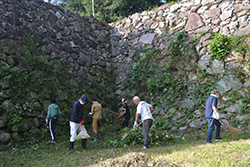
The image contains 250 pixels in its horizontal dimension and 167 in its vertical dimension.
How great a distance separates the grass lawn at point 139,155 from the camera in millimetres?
3686

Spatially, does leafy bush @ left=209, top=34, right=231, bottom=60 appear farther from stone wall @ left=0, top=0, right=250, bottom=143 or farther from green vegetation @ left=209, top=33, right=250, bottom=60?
stone wall @ left=0, top=0, right=250, bottom=143

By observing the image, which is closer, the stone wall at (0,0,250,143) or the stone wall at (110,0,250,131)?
the stone wall at (110,0,250,131)

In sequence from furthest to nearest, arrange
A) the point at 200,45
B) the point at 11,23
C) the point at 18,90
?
the point at 200,45
the point at 11,23
the point at 18,90

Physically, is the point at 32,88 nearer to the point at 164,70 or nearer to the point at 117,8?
the point at 164,70

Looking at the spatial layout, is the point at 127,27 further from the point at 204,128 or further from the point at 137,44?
the point at 204,128

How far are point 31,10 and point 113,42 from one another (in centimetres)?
523

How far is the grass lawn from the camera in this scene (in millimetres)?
3686

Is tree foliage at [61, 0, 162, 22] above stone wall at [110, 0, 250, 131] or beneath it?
above

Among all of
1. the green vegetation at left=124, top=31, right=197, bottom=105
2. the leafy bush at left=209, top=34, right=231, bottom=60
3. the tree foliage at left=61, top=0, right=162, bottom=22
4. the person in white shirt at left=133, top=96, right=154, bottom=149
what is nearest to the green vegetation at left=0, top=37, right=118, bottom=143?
the green vegetation at left=124, top=31, right=197, bottom=105

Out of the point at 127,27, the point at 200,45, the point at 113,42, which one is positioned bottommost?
the point at 200,45

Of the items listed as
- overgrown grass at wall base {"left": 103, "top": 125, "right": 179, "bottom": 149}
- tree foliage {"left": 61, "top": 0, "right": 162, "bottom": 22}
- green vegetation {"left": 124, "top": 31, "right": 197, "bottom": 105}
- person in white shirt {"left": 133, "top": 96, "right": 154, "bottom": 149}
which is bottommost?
overgrown grass at wall base {"left": 103, "top": 125, "right": 179, "bottom": 149}

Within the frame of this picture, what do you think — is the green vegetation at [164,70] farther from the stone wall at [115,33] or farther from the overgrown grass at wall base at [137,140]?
the overgrown grass at wall base at [137,140]

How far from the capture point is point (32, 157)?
5.78 meters

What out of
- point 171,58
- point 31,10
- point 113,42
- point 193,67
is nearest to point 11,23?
point 31,10
